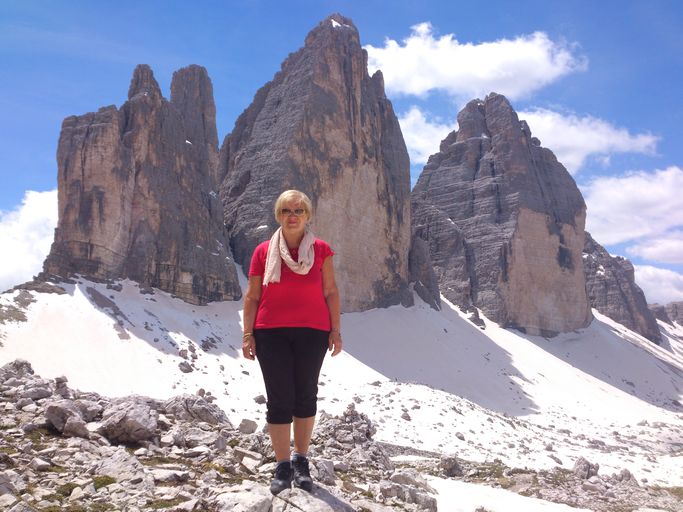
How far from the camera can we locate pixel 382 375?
28344 millimetres

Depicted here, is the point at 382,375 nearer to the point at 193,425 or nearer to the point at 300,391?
the point at 193,425

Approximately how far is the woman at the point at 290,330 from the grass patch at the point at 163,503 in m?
0.84

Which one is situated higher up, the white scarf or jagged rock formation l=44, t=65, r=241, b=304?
jagged rock formation l=44, t=65, r=241, b=304

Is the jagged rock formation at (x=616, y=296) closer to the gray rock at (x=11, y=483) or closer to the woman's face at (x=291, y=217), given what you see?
the woman's face at (x=291, y=217)

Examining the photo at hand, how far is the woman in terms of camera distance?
5.09 meters

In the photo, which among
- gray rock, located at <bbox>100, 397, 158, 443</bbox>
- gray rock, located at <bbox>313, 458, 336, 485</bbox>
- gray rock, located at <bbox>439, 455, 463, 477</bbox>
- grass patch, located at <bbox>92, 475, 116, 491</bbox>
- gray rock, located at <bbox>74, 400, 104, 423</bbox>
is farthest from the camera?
gray rock, located at <bbox>439, 455, 463, 477</bbox>

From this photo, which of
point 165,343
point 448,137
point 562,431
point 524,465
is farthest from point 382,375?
point 448,137

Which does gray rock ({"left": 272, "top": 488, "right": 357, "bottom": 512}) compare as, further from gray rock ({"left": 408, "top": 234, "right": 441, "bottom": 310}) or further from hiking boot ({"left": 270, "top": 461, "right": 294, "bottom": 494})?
gray rock ({"left": 408, "top": 234, "right": 441, "bottom": 310})

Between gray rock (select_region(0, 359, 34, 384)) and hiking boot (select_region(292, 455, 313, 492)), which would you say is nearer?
hiking boot (select_region(292, 455, 313, 492))

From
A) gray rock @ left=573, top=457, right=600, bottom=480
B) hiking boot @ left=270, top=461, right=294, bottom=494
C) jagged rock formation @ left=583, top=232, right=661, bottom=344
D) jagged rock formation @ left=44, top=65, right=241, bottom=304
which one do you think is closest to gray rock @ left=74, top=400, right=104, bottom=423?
hiking boot @ left=270, top=461, right=294, bottom=494

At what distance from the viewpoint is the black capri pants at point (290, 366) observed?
508 centimetres

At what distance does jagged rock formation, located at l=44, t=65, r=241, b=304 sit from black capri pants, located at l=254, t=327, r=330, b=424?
22.1 m

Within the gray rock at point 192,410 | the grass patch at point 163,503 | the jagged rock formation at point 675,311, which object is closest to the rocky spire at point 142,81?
the gray rock at point 192,410

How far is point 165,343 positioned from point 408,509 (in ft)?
59.7
